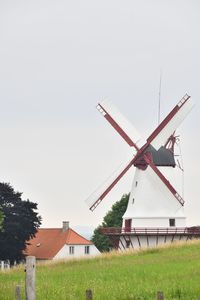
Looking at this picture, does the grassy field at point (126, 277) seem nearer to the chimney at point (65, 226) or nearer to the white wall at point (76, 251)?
the white wall at point (76, 251)

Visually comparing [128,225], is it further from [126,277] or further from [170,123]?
[126,277]

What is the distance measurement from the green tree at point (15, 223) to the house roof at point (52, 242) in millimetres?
9749

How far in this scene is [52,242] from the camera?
285 feet

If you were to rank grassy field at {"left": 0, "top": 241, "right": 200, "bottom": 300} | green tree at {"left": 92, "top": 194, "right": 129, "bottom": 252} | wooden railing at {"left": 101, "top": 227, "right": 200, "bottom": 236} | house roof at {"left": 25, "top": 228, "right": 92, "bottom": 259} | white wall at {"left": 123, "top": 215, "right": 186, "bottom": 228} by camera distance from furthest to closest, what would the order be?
1. green tree at {"left": 92, "top": 194, "right": 129, "bottom": 252}
2. house roof at {"left": 25, "top": 228, "right": 92, "bottom": 259}
3. white wall at {"left": 123, "top": 215, "right": 186, "bottom": 228}
4. wooden railing at {"left": 101, "top": 227, "right": 200, "bottom": 236}
5. grassy field at {"left": 0, "top": 241, "right": 200, "bottom": 300}

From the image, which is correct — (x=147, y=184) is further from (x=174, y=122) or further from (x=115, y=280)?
(x=115, y=280)

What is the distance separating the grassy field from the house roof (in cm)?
3870

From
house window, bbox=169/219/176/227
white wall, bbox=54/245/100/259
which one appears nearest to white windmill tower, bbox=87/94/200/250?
house window, bbox=169/219/176/227

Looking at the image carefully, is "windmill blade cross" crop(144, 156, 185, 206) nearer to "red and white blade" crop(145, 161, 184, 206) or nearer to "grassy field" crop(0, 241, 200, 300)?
"red and white blade" crop(145, 161, 184, 206)

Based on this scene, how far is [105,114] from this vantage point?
61.1 m

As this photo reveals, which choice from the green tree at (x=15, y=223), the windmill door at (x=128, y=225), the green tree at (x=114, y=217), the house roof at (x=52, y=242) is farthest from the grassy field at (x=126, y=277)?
the green tree at (x=114, y=217)

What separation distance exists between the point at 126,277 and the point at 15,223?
4171 centimetres

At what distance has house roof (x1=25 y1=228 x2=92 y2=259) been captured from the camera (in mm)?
84250

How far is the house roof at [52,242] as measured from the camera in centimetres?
8425

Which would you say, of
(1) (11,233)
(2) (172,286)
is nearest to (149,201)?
(1) (11,233)
